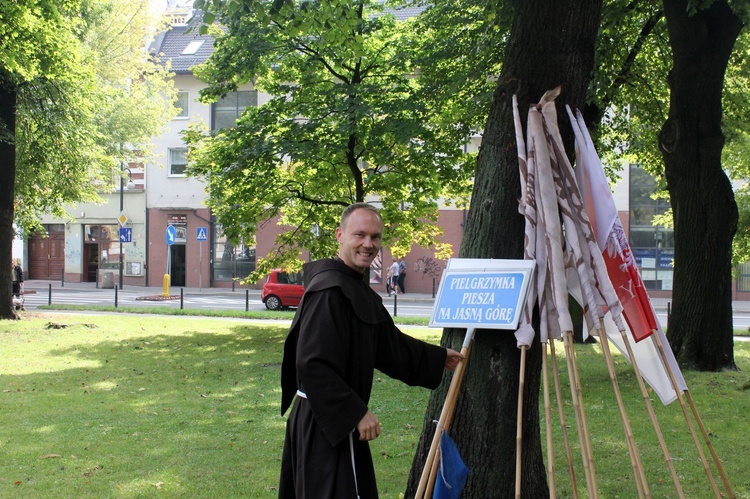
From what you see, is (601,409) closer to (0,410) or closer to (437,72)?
(0,410)

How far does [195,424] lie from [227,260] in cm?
3419

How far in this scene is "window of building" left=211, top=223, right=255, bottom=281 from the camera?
4212cm

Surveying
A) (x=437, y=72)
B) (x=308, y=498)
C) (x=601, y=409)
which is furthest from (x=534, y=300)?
(x=437, y=72)

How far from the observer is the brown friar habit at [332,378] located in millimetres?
3846

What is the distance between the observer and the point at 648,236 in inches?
1500

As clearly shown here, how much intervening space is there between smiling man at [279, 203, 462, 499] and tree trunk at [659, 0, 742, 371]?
9169 mm

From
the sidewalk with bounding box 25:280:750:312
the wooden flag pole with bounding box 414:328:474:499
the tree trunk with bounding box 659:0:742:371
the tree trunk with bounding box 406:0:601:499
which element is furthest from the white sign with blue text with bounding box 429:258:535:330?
the sidewalk with bounding box 25:280:750:312

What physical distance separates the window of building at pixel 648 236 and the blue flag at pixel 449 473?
3512 centimetres

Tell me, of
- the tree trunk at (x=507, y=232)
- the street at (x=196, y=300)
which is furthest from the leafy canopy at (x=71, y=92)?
the tree trunk at (x=507, y=232)

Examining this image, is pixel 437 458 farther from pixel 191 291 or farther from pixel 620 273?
pixel 191 291

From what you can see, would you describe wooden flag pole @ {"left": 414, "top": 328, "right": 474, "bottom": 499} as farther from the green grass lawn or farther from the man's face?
the green grass lawn

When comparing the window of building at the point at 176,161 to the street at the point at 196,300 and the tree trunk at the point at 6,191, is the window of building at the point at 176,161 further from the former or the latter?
the tree trunk at the point at 6,191

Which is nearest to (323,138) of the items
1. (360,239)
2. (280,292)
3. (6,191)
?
(6,191)

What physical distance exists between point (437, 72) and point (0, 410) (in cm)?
1028
